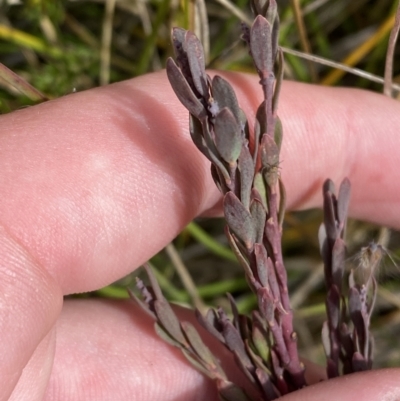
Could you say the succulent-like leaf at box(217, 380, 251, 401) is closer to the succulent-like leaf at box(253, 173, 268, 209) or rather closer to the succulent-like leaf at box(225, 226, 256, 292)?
the succulent-like leaf at box(225, 226, 256, 292)

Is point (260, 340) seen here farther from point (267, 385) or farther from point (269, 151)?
point (269, 151)

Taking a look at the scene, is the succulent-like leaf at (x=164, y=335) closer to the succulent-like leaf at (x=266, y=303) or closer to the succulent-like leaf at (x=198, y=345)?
the succulent-like leaf at (x=198, y=345)

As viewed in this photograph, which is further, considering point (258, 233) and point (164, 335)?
point (164, 335)

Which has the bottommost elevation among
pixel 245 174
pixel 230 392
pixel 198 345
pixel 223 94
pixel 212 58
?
pixel 230 392

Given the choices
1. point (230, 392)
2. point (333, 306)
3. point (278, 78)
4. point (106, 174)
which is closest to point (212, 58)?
point (106, 174)

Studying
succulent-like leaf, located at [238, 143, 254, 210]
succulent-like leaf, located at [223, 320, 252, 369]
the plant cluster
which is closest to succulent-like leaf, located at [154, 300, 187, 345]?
the plant cluster

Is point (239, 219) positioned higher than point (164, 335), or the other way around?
point (239, 219)

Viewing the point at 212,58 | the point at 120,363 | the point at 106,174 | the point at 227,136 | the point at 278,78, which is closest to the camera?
the point at 227,136
